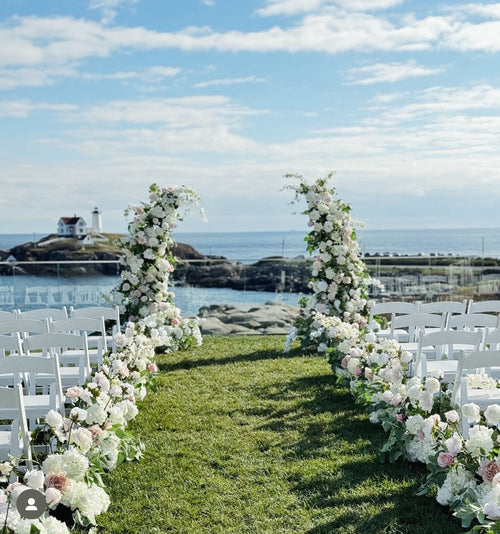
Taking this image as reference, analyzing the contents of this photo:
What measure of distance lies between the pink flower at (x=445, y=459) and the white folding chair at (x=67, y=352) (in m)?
2.54

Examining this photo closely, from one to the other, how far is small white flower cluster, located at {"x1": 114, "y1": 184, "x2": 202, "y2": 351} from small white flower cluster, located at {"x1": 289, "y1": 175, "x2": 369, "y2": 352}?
4.97 feet

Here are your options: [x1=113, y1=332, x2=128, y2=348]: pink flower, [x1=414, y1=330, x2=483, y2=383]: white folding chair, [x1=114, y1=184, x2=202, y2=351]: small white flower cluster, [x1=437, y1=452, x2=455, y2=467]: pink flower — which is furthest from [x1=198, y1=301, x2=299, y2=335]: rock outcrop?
[x1=437, y1=452, x2=455, y2=467]: pink flower

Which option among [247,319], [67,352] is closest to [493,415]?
[67,352]

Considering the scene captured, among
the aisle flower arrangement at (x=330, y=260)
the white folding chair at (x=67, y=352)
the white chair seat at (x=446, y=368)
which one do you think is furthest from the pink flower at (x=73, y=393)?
the aisle flower arrangement at (x=330, y=260)

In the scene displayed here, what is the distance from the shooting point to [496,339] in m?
4.87

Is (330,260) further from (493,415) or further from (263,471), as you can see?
(493,415)

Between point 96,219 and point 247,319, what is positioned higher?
point 96,219

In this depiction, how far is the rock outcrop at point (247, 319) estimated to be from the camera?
1038cm

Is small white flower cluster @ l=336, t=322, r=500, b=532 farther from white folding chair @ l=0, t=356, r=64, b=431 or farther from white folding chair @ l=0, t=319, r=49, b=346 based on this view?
white folding chair @ l=0, t=319, r=49, b=346

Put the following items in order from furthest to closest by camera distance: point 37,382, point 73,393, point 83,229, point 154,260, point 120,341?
1. point 83,229
2. point 154,260
3. point 37,382
4. point 120,341
5. point 73,393

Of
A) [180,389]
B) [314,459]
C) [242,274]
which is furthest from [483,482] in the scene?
[242,274]

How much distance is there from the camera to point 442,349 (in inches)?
257

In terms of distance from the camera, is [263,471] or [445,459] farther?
[263,471]

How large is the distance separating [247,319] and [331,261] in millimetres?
2384
